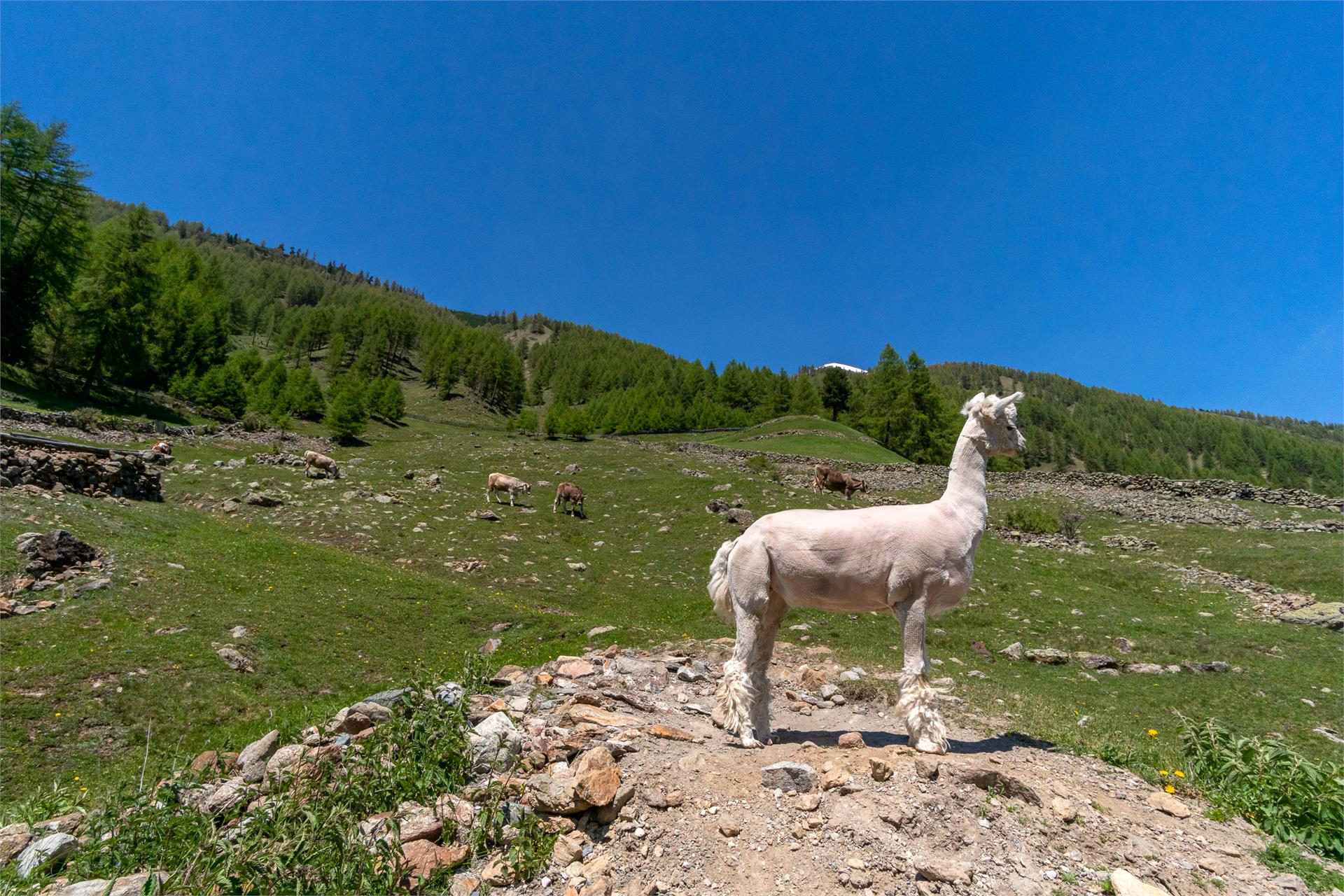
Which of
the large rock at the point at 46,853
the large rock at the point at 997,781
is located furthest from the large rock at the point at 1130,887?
the large rock at the point at 46,853

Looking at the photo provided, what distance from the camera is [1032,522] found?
30.5 m

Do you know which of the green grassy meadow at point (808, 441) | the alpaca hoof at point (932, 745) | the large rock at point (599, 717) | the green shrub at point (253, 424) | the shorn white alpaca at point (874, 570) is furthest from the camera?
the green grassy meadow at point (808, 441)

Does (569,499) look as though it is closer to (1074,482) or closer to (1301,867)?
(1301,867)

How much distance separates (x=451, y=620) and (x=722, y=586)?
30.1 ft

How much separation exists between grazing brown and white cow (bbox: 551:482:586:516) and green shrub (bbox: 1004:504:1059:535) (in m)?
21.9

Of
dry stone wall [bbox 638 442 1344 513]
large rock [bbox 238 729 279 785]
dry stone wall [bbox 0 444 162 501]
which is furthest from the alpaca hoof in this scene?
dry stone wall [bbox 638 442 1344 513]

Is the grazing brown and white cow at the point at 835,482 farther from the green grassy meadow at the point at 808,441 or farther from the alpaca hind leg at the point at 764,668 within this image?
the alpaca hind leg at the point at 764,668

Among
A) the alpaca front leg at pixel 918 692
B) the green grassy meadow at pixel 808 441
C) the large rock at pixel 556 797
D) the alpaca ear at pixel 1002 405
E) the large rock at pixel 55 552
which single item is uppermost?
the green grassy meadow at pixel 808 441

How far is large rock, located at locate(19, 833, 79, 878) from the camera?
14.9 ft

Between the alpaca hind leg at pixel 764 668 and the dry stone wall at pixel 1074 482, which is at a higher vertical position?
the dry stone wall at pixel 1074 482

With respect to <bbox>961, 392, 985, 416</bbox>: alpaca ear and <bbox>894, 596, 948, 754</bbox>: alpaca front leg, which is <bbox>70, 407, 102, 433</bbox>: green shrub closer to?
<bbox>894, 596, 948, 754</bbox>: alpaca front leg

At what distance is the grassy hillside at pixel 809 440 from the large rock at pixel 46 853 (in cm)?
5004

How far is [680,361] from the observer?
180000 millimetres

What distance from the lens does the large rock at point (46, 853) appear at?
454 centimetres
